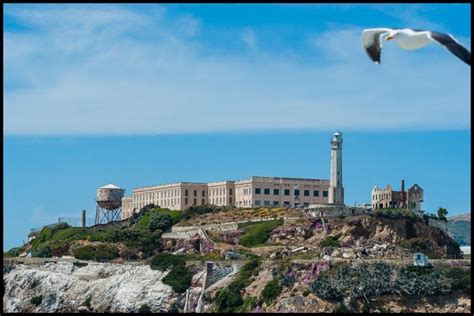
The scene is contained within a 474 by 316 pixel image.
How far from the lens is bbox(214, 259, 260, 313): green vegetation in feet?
341

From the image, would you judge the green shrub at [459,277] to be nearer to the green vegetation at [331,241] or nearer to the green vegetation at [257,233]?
the green vegetation at [331,241]

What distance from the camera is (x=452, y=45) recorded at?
41.6 m

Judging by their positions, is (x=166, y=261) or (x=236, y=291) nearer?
(x=236, y=291)

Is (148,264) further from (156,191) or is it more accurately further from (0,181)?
(0,181)

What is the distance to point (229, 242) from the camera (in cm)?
12781

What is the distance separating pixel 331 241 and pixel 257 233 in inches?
367

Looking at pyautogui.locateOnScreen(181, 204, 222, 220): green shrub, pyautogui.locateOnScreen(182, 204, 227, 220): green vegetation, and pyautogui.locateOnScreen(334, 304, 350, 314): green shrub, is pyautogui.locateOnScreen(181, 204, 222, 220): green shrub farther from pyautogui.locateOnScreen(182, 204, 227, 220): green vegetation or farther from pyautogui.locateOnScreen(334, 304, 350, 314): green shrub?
pyautogui.locateOnScreen(334, 304, 350, 314): green shrub

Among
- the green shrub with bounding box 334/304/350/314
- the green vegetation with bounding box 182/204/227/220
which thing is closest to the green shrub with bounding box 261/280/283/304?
the green shrub with bounding box 334/304/350/314

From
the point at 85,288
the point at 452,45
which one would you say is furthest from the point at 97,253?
the point at 452,45

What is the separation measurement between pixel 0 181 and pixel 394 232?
2912 inches

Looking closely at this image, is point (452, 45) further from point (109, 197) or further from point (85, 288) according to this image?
point (109, 197)

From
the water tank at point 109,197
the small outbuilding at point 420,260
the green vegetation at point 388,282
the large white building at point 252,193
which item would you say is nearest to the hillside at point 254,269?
the green vegetation at point 388,282

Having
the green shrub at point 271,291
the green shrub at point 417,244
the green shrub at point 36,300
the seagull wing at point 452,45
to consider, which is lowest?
the green shrub at point 36,300

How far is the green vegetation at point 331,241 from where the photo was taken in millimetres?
117875
